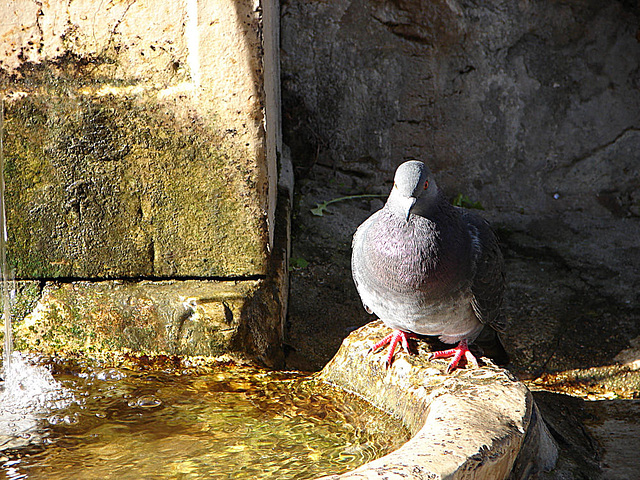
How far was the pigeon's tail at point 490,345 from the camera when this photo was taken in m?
3.05

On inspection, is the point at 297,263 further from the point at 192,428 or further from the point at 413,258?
the point at 192,428

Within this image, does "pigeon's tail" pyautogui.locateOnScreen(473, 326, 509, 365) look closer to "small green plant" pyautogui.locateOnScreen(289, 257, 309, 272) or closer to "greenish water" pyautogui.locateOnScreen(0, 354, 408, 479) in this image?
"greenish water" pyautogui.locateOnScreen(0, 354, 408, 479)

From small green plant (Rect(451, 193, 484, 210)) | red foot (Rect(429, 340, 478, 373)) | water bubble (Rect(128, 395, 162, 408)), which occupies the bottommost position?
water bubble (Rect(128, 395, 162, 408))

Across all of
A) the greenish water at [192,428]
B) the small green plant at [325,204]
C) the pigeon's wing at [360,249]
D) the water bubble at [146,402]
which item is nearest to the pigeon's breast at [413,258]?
the pigeon's wing at [360,249]

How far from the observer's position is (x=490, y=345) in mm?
3105

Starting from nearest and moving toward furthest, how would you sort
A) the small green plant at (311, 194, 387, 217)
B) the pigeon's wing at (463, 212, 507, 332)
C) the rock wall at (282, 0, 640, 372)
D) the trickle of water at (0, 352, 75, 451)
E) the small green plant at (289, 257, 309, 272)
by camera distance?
the trickle of water at (0, 352, 75, 451) → the pigeon's wing at (463, 212, 507, 332) → the small green plant at (289, 257, 309, 272) → the small green plant at (311, 194, 387, 217) → the rock wall at (282, 0, 640, 372)

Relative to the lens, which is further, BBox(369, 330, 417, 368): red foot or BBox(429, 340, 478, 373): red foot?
BBox(369, 330, 417, 368): red foot

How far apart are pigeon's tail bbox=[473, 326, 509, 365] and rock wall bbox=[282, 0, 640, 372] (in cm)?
143

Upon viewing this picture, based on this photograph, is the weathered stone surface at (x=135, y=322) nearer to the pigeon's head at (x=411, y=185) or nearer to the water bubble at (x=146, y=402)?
the water bubble at (x=146, y=402)

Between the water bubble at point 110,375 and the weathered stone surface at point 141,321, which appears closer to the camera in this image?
the water bubble at point 110,375

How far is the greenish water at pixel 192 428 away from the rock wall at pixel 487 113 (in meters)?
1.89

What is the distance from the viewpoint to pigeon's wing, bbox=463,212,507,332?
8.73ft

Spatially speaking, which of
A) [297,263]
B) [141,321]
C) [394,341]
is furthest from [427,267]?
[297,263]

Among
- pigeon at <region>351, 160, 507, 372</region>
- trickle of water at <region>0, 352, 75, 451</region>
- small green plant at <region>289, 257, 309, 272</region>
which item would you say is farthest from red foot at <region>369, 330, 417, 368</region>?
small green plant at <region>289, 257, 309, 272</region>
